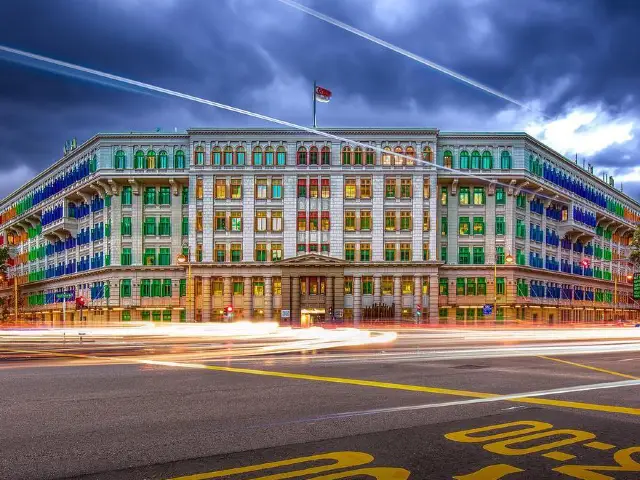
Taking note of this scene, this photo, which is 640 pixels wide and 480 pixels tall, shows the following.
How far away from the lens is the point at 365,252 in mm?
68125

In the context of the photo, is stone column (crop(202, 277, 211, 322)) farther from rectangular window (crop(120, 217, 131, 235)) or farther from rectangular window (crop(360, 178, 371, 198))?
rectangular window (crop(360, 178, 371, 198))

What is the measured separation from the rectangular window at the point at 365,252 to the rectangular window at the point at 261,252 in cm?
910

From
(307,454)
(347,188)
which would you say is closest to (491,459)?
(307,454)

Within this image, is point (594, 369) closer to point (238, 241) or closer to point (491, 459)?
point (491, 459)

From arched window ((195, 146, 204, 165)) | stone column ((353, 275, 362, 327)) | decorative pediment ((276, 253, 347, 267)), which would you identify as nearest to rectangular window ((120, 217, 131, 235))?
arched window ((195, 146, 204, 165))

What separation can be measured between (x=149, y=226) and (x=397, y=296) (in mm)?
24774

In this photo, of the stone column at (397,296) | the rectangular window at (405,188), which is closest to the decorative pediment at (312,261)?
the stone column at (397,296)

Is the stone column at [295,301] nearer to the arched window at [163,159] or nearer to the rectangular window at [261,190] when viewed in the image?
the rectangular window at [261,190]

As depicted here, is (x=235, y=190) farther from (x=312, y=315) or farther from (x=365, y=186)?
(x=312, y=315)

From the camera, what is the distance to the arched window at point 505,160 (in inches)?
2689

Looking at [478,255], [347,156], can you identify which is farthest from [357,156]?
[478,255]

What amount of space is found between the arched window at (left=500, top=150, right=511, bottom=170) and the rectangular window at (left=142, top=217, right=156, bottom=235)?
33.8 meters

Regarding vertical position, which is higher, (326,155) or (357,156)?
(326,155)

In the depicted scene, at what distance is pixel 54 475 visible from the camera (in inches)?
264
